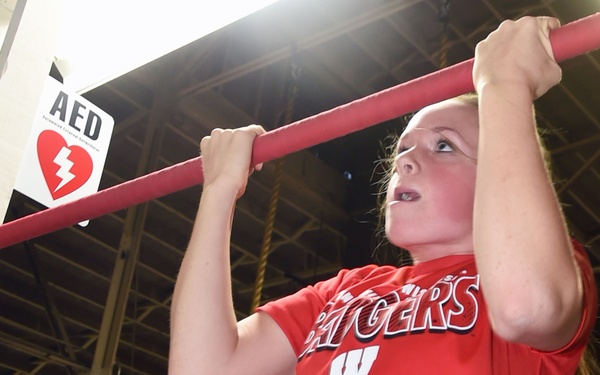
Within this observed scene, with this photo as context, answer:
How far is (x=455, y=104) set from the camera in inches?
54.4

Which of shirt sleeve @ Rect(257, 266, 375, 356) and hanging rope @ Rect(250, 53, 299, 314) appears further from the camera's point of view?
hanging rope @ Rect(250, 53, 299, 314)

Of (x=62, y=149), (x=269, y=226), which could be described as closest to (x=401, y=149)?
(x=62, y=149)

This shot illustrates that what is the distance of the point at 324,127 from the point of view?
3.51 feet

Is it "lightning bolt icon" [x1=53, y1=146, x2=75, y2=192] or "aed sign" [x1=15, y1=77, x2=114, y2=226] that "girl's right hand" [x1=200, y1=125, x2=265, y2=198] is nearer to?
"aed sign" [x1=15, y1=77, x2=114, y2=226]

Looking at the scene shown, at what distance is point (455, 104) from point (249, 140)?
15.7 inches

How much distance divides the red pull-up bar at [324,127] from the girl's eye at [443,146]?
303 millimetres

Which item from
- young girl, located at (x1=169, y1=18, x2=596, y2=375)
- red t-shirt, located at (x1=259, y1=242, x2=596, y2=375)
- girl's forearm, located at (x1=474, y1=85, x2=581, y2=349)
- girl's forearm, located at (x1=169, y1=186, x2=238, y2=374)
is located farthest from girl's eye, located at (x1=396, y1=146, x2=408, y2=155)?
girl's forearm, located at (x1=474, y1=85, x2=581, y2=349)

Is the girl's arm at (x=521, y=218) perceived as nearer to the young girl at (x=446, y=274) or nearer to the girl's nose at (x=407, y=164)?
the young girl at (x=446, y=274)

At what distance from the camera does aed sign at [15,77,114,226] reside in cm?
177

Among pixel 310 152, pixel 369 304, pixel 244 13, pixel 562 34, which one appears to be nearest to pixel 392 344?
pixel 369 304

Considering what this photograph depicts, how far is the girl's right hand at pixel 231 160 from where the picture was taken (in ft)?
4.18

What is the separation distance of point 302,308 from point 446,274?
0.29 m

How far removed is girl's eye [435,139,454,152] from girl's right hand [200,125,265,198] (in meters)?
0.32

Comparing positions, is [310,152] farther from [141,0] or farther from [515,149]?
[515,149]
